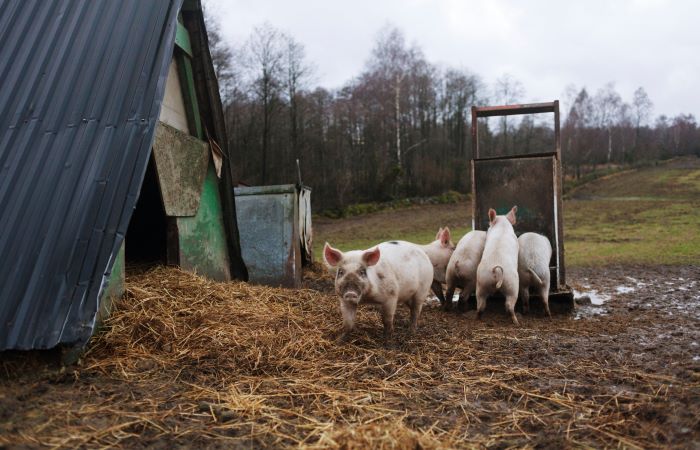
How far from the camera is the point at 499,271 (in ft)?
18.1

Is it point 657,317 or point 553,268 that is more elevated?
point 553,268

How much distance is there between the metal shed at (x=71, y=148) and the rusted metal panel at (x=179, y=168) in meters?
0.98

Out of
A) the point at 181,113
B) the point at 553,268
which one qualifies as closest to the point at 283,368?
the point at 181,113

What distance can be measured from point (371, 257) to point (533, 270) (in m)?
2.48

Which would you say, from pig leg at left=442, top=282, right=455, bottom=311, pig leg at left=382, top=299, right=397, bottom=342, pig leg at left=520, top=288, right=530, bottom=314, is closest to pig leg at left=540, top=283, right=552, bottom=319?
pig leg at left=520, top=288, right=530, bottom=314

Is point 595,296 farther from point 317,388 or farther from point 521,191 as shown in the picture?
point 317,388

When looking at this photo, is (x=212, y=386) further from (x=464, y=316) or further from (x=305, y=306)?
(x=464, y=316)

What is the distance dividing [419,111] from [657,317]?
91.7 feet

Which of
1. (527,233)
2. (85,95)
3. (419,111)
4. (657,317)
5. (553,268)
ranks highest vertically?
(419,111)

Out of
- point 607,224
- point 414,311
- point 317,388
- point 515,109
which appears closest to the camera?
point 317,388

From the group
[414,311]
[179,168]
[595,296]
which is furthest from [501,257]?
[179,168]

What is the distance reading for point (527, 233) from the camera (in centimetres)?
657

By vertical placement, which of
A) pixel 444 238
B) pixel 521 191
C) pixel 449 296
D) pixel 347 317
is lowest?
pixel 449 296

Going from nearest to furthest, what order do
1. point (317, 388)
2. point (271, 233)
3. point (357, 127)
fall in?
1. point (317, 388)
2. point (271, 233)
3. point (357, 127)
